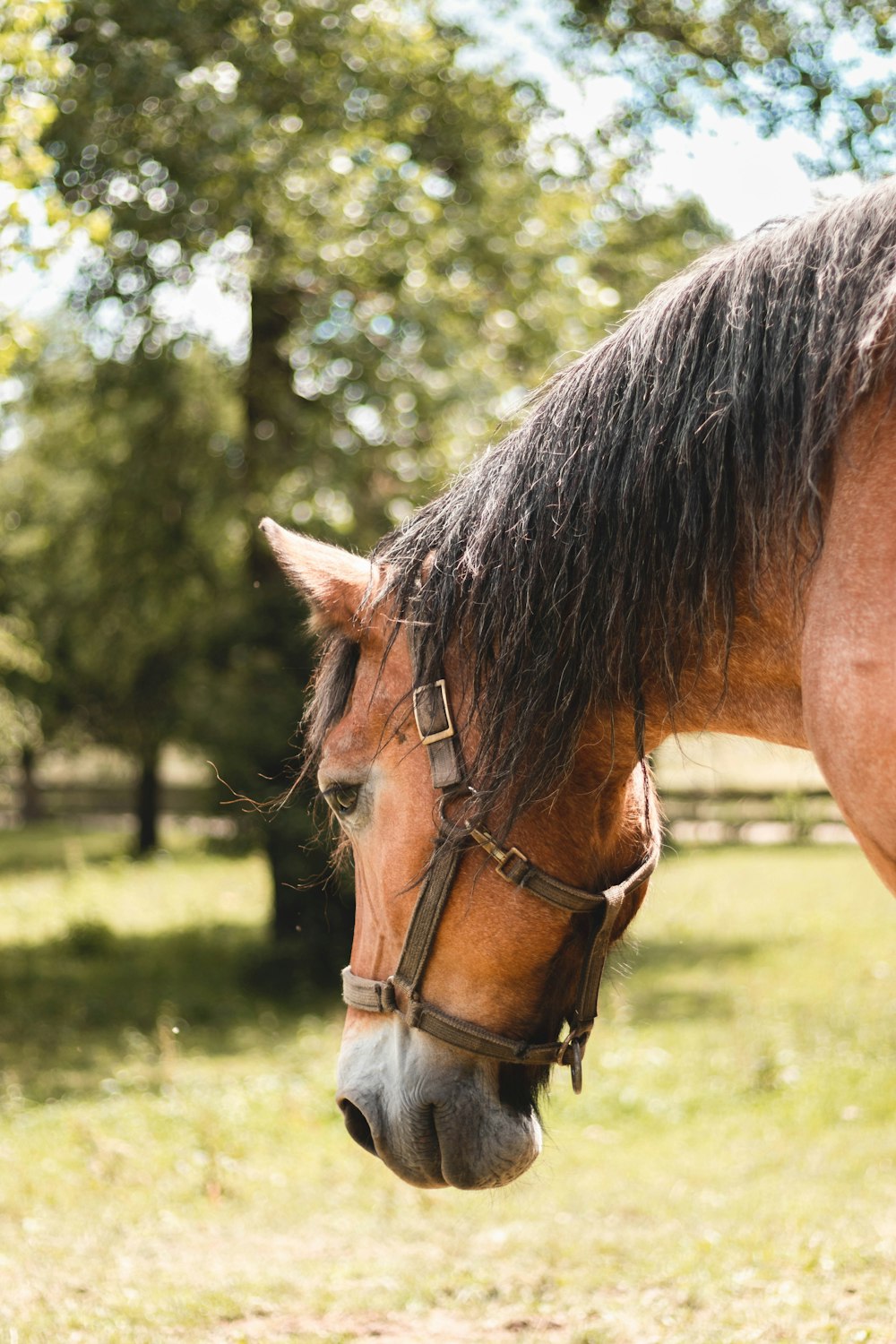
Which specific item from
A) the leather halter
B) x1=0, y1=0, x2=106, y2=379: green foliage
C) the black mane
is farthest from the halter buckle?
x1=0, y1=0, x2=106, y2=379: green foliage

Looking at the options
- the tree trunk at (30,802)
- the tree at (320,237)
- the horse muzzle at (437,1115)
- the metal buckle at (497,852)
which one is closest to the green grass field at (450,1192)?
the horse muzzle at (437,1115)

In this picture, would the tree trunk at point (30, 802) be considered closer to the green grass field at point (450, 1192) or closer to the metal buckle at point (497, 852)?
the green grass field at point (450, 1192)

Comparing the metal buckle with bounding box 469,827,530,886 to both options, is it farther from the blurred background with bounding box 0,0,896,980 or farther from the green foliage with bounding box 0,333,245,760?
the green foliage with bounding box 0,333,245,760

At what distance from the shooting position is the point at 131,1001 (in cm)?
1138

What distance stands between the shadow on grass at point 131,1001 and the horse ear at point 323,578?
20.3 feet

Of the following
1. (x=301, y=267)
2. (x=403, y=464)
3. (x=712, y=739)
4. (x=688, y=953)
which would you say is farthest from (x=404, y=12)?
(x=712, y=739)

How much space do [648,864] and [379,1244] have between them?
334 centimetres

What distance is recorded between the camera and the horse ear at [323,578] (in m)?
2.25

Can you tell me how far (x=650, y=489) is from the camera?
6.15 feet

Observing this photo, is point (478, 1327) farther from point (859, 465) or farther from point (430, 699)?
point (859, 465)

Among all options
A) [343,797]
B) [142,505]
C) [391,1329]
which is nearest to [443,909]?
[343,797]

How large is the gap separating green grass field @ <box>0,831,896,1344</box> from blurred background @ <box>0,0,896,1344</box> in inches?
2.4

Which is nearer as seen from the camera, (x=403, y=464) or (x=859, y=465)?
(x=859, y=465)

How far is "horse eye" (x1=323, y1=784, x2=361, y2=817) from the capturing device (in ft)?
7.36
